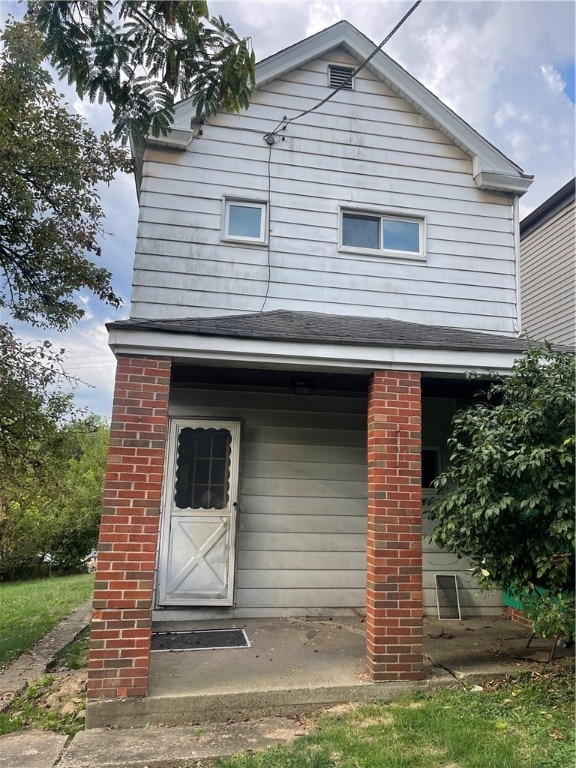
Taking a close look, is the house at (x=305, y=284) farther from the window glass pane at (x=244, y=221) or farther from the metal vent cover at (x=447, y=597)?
the metal vent cover at (x=447, y=597)

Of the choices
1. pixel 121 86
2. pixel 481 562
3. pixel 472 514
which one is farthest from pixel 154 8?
pixel 481 562

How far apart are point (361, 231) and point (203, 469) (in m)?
3.53

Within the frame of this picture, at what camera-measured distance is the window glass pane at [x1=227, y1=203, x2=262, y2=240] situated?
626 cm

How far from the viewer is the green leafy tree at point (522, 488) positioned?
148 inches

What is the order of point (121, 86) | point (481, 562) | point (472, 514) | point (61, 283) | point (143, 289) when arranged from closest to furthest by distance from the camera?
point (121, 86) → point (472, 514) → point (481, 562) → point (143, 289) → point (61, 283)

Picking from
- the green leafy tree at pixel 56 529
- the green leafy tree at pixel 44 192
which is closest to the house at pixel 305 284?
the green leafy tree at pixel 44 192

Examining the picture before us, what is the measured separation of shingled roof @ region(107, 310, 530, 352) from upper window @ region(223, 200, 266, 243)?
1.23 meters

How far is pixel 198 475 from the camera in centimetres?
611

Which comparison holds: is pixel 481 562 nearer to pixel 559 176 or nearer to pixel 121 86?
pixel 121 86

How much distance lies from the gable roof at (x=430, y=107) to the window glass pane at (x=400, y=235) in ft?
3.67

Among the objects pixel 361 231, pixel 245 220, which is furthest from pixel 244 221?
pixel 361 231

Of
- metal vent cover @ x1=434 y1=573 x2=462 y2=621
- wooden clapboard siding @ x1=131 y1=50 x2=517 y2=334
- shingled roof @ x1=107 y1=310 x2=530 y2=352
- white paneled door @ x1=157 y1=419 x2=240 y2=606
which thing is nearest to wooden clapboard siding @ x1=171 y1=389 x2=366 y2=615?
white paneled door @ x1=157 y1=419 x2=240 y2=606

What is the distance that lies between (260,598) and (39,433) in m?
3.31

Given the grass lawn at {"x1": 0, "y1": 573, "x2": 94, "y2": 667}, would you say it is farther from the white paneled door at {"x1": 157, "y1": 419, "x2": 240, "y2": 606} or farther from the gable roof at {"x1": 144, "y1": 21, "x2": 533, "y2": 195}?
the gable roof at {"x1": 144, "y1": 21, "x2": 533, "y2": 195}
